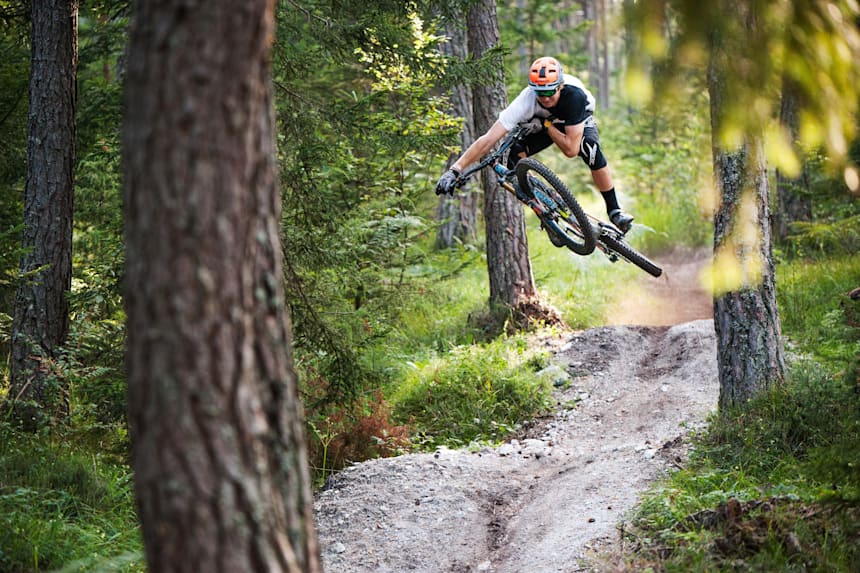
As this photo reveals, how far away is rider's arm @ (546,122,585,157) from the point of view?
7.92 m

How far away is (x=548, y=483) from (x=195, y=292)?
17.5 feet

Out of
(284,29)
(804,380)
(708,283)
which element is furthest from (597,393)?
(284,29)

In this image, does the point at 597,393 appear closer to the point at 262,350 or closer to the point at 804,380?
the point at 804,380

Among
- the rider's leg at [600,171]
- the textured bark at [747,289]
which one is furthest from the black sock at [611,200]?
the textured bark at [747,289]

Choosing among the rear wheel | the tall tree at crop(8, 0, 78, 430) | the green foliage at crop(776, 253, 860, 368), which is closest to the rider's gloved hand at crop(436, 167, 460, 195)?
the rear wheel

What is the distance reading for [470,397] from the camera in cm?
923

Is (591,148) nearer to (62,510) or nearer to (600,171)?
(600,171)

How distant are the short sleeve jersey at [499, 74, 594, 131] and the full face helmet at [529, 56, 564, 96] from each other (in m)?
0.29

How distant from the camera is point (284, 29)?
26.7 ft

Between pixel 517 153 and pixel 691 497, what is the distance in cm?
422

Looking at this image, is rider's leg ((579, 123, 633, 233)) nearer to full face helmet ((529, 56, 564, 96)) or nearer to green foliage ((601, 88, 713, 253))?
full face helmet ((529, 56, 564, 96))

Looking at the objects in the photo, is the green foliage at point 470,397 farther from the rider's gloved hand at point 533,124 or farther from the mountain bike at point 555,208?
the rider's gloved hand at point 533,124

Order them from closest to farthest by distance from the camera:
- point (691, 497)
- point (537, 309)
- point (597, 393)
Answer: point (691, 497)
point (597, 393)
point (537, 309)

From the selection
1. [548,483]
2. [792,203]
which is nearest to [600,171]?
[548,483]
